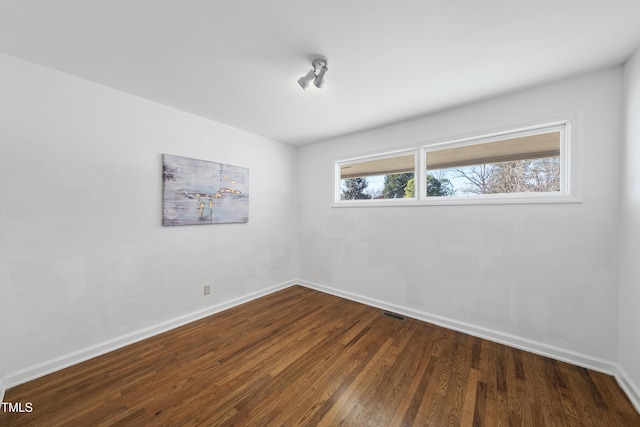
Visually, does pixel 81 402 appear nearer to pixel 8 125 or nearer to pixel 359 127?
pixel 8 125

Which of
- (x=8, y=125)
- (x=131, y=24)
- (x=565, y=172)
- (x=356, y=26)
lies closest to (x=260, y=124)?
(x=131, y=24)

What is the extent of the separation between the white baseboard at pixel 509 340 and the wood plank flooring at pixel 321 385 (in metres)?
0.08

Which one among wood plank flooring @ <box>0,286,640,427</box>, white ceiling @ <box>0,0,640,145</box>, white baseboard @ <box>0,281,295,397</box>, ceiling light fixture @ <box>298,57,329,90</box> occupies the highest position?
white ceiling @ <box>0,0,640,145</box>

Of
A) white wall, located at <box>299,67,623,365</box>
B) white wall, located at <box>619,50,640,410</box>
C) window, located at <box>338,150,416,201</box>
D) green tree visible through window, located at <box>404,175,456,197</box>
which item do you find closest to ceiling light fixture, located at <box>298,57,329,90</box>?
white wall, located at <box>299,67,623,365</box>

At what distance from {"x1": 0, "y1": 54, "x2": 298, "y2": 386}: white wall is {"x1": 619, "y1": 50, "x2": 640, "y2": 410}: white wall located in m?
3.85

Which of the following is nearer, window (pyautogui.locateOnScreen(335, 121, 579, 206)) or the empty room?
the empty room

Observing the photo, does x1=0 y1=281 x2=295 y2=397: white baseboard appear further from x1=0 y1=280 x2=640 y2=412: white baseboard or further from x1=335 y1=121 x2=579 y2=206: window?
x1=335 y1=121 x2=579 y2=206: window

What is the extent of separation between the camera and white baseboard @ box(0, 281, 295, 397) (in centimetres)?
173

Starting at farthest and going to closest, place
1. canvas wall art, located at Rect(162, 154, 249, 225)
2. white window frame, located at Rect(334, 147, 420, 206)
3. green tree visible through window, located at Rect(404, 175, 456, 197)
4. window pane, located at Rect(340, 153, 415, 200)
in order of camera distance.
Result: 1. window pane, located at Rect(340, 153, 415, 200)
2. white window frame, located at Rect(334, 147, 420, 206)
3. green tree visible through window, located at Rect(404, 175, 456, 197)
4. canvas wall art, located at Rect(162, 154, 249, 225)

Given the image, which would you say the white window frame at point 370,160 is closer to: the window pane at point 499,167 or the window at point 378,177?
the window at point 378,177

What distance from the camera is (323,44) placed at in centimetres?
162

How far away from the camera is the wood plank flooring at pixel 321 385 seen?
1.45m

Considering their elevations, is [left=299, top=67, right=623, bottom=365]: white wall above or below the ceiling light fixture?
below

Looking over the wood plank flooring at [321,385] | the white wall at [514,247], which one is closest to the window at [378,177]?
the white wall at [514,247]
